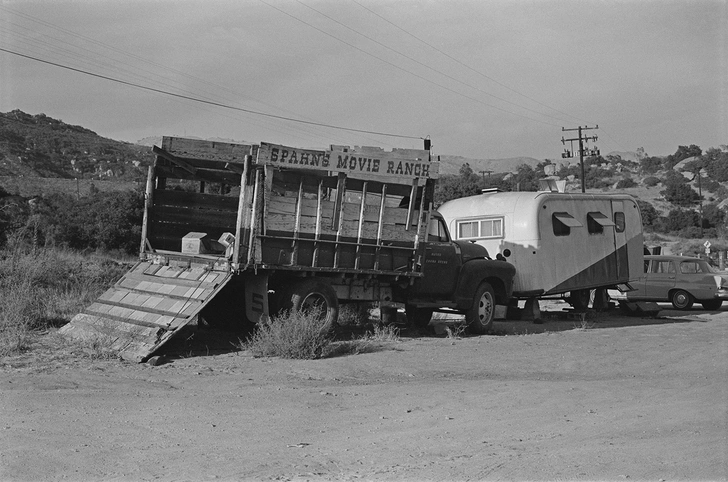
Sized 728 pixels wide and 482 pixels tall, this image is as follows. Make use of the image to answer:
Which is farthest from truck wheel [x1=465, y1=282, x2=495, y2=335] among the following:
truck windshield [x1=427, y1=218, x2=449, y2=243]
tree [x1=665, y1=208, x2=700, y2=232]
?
tree [x1=665, y1=208, x2=700, y2=232]

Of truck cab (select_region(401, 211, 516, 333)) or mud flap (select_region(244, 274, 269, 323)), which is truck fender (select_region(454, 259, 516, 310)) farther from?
mud flap (select_region(244, 274, 269, 323))

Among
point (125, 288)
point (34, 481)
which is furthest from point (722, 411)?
point (125, 288)

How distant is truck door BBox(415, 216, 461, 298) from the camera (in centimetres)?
1377

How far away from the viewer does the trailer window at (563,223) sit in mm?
16875

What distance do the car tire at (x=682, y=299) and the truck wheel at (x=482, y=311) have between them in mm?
10849

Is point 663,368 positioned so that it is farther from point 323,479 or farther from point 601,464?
point 323,479

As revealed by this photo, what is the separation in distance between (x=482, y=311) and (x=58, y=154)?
42.4 m

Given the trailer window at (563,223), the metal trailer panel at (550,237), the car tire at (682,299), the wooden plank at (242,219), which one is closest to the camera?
the wooden plank at (242,219)

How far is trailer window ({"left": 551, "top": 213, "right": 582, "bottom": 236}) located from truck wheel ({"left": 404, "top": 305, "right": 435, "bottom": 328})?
372 centimetres

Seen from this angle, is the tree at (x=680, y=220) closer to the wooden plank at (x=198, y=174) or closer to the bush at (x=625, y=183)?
the bush at (x=625, y=183)

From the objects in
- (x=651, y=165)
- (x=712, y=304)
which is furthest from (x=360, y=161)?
(x=651, y=165)

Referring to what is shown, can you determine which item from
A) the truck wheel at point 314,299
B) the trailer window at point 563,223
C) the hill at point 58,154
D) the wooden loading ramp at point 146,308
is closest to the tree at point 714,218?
the hill at point 58,154

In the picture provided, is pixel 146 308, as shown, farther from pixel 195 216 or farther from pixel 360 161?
pixel 360 161

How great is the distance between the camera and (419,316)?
15.3m
